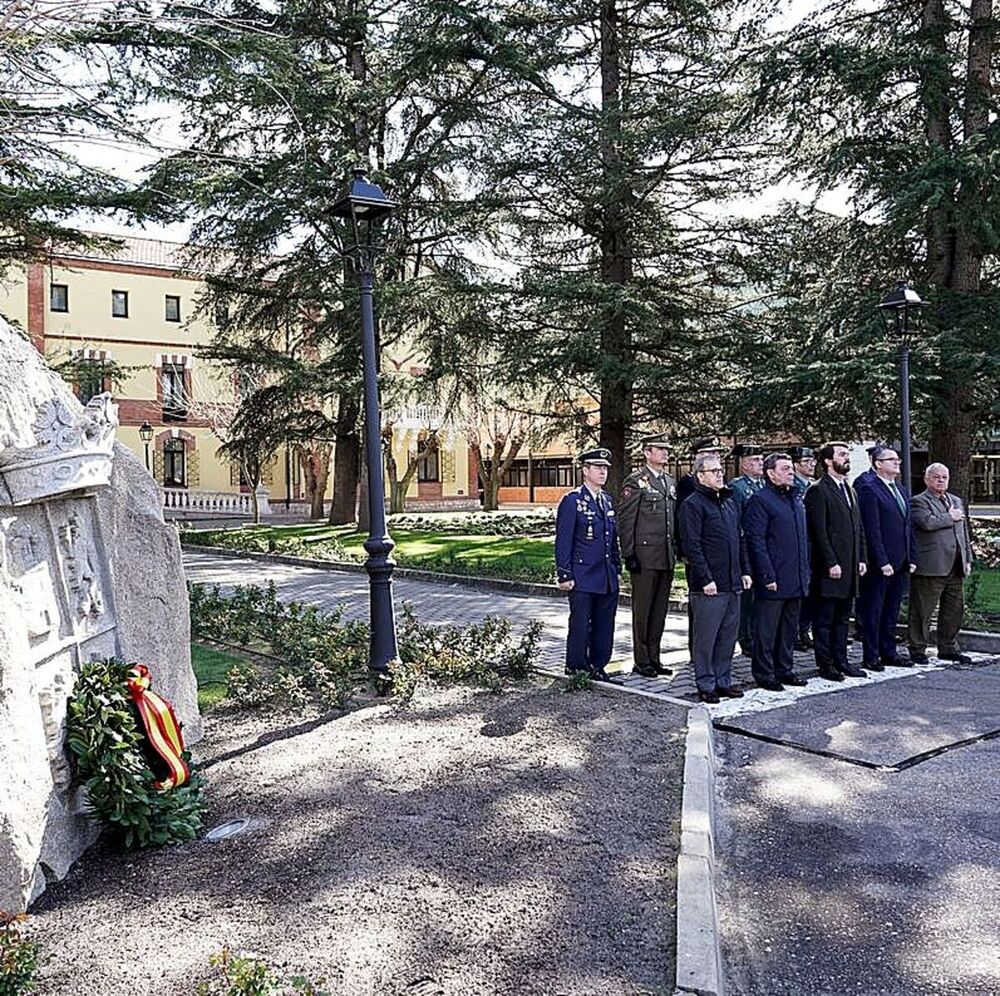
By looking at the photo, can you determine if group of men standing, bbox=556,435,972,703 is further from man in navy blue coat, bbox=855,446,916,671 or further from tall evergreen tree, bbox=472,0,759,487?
tall evergreen tree, bbox=472,0,759,487

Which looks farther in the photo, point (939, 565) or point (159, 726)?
point (939, 565)

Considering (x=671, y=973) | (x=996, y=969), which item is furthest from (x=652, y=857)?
(x=996, y=969)

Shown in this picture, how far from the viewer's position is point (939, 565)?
30.3 ft

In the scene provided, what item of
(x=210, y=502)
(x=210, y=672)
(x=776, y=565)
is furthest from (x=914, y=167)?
(x=210, y=502)

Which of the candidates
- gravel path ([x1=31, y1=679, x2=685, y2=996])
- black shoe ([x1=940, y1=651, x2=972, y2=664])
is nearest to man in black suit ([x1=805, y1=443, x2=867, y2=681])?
black shoe ([x1=940, y1=651, x2=972, y2=664])

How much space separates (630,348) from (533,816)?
14560mm

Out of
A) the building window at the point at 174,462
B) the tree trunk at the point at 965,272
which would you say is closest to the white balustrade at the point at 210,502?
the building window at the point at 174,462

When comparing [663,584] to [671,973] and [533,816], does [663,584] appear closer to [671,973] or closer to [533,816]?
[533,816]

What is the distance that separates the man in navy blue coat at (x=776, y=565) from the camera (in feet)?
26.4

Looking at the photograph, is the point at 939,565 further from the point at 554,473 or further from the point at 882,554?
the point at 554,473

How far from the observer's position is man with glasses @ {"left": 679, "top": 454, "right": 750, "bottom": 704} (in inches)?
303

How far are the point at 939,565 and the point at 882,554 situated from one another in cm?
83

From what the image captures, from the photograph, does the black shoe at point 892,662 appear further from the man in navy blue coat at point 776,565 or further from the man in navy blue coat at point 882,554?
the man in navy blue coat at point 776,565

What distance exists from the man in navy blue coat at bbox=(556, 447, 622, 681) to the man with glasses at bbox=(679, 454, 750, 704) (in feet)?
2.37
